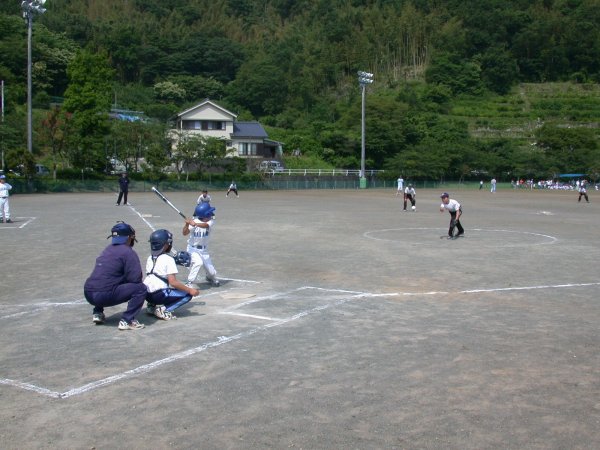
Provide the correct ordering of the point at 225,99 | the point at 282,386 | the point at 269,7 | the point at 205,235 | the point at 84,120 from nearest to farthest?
1. the point at 282,386
2. the point at 205,235
3. the point at 84,120
4. the point at 225,99
5. the point at 269,7

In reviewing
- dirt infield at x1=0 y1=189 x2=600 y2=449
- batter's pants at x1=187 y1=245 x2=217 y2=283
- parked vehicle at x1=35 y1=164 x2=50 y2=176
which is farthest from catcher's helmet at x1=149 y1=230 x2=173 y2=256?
parked vehicle at x1=35 y1=164 x2=50 y2=176

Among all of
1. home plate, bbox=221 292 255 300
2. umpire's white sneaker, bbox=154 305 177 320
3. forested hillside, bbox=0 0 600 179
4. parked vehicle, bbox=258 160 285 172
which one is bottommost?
home plate, bbox=221 292 255 300

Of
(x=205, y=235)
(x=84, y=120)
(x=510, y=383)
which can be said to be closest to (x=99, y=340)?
(x=205, y=235)

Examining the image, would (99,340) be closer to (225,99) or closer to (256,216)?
(256,216)

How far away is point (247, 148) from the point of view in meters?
83.3

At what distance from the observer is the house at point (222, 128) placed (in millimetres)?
81375

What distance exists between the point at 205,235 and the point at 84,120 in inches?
2243

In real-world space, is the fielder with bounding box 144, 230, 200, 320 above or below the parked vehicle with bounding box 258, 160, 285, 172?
below

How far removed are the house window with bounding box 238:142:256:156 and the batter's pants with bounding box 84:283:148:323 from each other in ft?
247

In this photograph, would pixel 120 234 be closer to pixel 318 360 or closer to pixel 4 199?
pixel 318 360

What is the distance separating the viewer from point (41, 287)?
12.1 meters

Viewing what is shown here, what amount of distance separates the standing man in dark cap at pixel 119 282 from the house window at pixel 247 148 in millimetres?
75059

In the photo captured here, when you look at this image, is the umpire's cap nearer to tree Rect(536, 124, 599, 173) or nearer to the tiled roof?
the tiled roof

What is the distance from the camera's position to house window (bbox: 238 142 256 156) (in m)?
83.2
